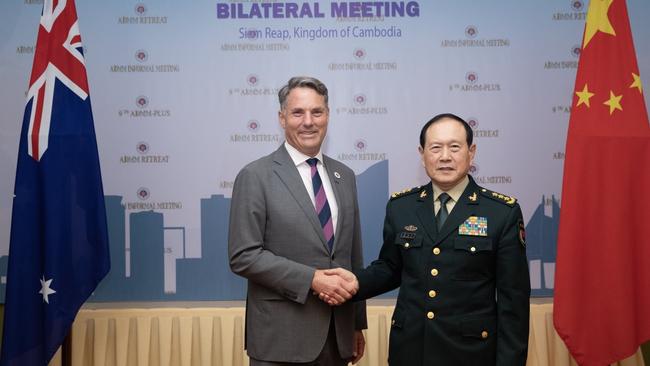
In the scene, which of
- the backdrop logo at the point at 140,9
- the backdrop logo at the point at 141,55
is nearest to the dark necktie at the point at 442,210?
the backdrop logo at the point at 141,55

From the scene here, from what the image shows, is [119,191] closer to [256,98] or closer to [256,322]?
[256,98]

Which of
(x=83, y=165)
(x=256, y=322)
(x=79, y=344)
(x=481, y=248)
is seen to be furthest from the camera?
(x=79, y=344)

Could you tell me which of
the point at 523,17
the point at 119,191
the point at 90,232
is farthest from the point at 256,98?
the point at 523,17

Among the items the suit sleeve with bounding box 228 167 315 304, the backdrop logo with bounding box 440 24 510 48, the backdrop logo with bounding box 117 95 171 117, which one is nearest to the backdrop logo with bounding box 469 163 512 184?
the backdrop logo with bounding box 440 24 510 48

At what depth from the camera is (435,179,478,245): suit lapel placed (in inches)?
84.5

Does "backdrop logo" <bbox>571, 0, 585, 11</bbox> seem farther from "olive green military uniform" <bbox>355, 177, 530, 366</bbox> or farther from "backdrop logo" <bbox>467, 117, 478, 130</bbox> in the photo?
"olive green military uniform" <bbox>355, 177, 530, 366</bbox>

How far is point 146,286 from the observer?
362 centimetres

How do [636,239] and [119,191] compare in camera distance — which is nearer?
[636,239]

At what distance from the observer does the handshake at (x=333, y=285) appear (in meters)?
2.27

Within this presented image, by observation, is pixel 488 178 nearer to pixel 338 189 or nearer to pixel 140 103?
pixel 338 189

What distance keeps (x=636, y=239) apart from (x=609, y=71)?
0.73 meters

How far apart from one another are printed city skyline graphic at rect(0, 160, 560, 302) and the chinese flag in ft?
3.14

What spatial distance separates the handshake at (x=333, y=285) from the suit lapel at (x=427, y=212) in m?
0.36

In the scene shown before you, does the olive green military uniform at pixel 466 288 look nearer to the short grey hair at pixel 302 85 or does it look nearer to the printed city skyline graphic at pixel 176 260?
the short grey hair at pixel 302 85
